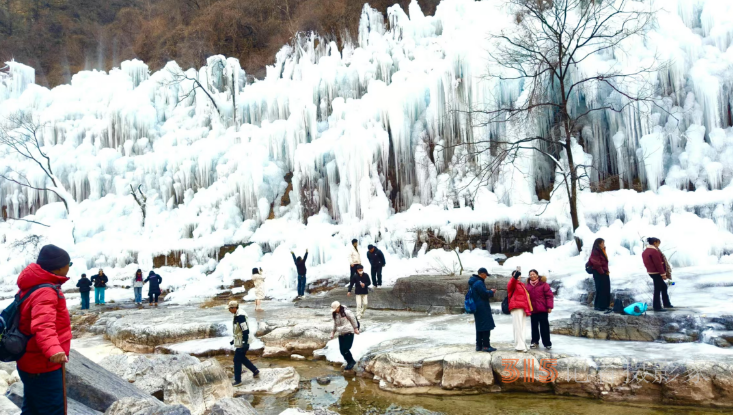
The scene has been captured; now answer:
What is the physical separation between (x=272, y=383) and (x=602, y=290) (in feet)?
17.1

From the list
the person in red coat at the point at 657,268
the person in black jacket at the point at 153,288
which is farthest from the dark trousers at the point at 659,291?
the person in black jacket at the point at 153,288

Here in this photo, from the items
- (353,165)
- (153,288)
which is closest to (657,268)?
(353,165)

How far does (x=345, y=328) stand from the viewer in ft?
23.0

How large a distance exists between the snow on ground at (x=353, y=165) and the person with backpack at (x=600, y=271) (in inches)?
53.3

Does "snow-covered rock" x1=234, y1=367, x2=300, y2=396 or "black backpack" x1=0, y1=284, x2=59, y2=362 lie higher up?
"black backpack" x1=0, y1=284, x2=59, y2=362

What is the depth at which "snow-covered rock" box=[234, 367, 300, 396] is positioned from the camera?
21.5 feet

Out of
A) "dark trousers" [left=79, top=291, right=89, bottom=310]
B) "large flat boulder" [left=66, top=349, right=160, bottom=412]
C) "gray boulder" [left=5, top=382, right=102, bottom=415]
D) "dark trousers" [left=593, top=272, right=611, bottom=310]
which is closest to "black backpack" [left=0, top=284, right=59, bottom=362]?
"gray boulder" [left=5, top=382, right=102, bottom=415]

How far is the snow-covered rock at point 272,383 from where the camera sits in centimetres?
656

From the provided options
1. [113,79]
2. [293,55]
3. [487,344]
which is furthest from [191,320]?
[113,79]

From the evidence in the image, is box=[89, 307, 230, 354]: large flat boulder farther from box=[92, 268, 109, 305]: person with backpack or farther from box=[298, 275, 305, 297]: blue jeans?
box=[92, 268, 109, 305]: person with backpack

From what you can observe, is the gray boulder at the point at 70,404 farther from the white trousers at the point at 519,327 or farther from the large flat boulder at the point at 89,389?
the white trousers at the point at 519,327

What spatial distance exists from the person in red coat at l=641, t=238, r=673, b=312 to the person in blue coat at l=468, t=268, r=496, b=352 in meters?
2.68

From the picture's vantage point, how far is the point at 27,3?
1412 inches

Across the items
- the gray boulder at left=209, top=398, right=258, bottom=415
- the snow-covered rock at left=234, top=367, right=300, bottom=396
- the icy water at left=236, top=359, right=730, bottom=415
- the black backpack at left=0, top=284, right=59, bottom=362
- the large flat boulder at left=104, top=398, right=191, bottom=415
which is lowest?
the icy water at left=236, top=359, right=730, bottom=415
